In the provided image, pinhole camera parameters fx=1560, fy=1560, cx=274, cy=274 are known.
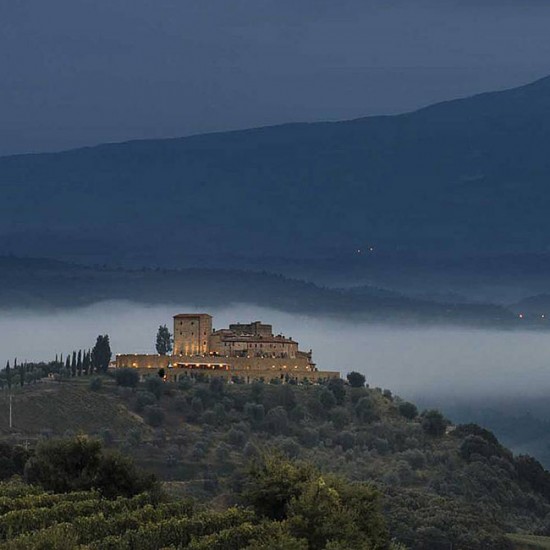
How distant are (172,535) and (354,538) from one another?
522 centimetres

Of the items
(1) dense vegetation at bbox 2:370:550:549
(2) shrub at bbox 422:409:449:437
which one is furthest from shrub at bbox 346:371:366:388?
(2) shrub at bbox 422:409:449:437

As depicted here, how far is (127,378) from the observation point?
160 m

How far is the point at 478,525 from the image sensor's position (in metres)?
92.3

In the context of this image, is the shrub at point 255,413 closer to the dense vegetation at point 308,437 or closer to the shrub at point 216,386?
the dense vegetation at point 308,437

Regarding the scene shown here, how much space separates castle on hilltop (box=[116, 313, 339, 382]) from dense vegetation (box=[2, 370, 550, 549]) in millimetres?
5084

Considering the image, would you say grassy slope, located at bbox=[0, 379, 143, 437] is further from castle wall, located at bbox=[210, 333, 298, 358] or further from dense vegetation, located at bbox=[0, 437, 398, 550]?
dense vegetation, located at bbox=[0, 437, 398, 550]

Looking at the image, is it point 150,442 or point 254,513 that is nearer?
point 254,513

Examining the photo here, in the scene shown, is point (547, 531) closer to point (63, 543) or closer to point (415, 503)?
point (415, 503)

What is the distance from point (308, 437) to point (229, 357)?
22.4 m

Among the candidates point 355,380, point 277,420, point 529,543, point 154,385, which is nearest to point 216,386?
point 154,385

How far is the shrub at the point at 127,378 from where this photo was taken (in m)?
160

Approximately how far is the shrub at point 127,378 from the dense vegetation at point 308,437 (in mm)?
145

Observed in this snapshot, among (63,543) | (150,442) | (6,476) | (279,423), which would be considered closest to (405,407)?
(279,423)

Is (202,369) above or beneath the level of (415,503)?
above
